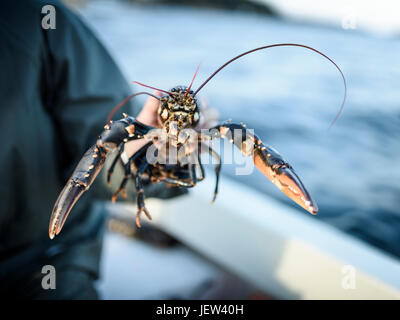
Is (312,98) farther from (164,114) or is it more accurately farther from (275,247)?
(164,114)

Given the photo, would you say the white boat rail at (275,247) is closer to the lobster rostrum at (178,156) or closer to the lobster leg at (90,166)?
the lobster rostrum at (178,156)

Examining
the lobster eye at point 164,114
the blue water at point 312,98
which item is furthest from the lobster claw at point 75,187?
the blue water at point 312,98

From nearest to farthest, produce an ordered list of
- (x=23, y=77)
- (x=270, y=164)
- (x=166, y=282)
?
(x=270, y=164)
(x=23, y=77)
(x=166, y=282)

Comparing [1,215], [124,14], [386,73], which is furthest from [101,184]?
[124,14]

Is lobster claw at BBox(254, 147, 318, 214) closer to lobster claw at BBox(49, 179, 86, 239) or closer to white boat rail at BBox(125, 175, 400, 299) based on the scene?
lobster claw at BBox(49, 179, 86, 239)

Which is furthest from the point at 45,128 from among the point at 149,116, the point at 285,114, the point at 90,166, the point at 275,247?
the point at 285,114

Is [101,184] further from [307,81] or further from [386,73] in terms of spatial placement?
[386,73]

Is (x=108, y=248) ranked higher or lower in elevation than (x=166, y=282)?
higher
